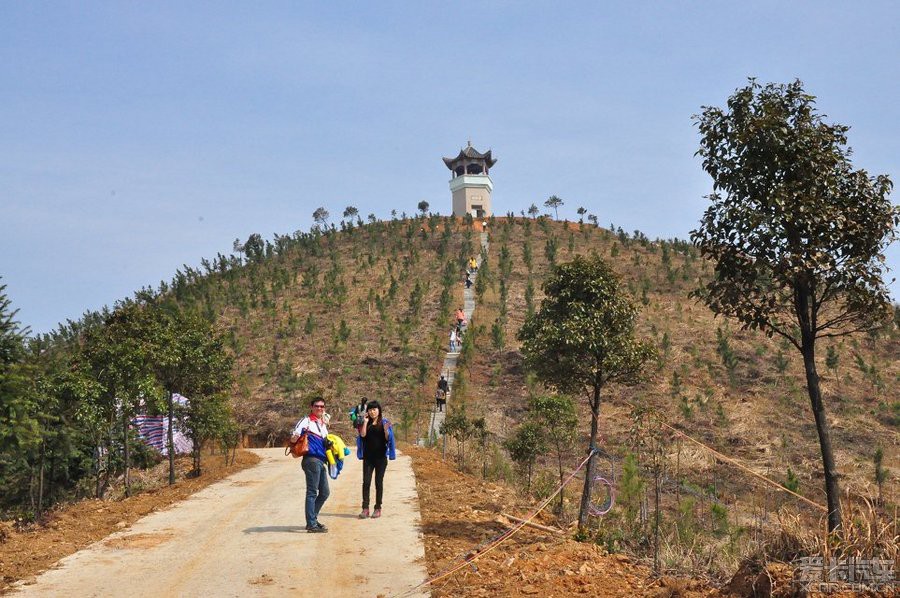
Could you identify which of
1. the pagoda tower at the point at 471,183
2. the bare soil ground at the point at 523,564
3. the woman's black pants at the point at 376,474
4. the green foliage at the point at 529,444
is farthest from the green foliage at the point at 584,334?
the pagoda tower at the point at 471,183

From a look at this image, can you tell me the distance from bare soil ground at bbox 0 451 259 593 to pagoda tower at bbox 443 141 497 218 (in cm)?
6162

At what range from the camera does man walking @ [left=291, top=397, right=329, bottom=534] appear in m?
9.97

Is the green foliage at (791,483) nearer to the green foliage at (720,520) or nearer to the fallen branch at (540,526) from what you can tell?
the green foliage at (720,520)

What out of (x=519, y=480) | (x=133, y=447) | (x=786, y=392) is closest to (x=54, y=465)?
(x=133, y=447)

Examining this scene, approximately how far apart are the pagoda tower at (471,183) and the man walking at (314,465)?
63.9 metres

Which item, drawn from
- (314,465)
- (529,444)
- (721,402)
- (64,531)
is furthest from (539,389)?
(64,531)

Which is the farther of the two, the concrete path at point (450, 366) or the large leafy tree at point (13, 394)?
the concrete path at point (450, 366)

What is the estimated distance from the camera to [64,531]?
10430mm

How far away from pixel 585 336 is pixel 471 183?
6319 cm

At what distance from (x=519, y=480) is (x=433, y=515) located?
41.9ft

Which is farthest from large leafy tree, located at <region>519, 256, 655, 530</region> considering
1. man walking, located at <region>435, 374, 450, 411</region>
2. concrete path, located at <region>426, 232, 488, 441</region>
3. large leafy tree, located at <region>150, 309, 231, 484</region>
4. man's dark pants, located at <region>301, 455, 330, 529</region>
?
man walking, located at <region>435, 374, 450, 411</region>

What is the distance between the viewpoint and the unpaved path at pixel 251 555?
7.55 meters

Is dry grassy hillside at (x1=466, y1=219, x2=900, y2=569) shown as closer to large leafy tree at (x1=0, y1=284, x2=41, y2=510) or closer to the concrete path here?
the concrete path

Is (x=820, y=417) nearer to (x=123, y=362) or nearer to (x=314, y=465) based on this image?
(x=314, y=465)
